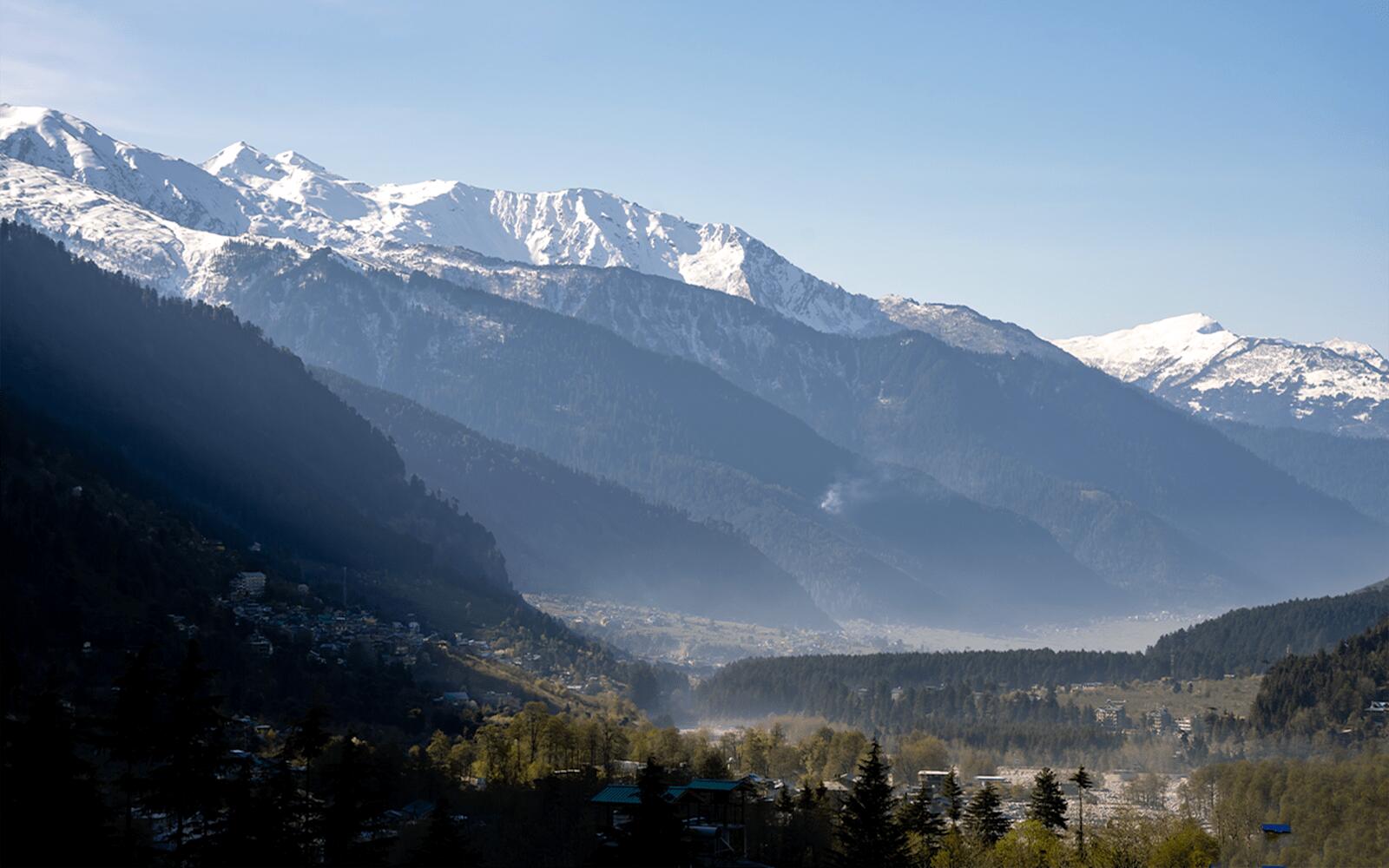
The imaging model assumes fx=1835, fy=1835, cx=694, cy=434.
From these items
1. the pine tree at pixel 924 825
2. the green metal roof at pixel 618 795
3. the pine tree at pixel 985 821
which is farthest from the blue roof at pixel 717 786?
the pine tree at pixel 985 821

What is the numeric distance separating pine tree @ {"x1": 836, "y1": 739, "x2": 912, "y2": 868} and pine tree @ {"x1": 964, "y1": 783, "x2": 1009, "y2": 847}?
2059cm

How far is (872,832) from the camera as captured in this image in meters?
152

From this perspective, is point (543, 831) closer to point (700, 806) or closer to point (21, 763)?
point (700, 806)

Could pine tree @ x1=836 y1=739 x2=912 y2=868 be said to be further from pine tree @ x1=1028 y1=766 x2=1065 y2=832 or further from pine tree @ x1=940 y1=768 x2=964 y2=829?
pine tree @ x1=1028 y1=766 x2=1065 y2=832

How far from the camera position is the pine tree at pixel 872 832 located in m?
150

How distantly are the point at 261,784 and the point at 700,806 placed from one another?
49.2 metres

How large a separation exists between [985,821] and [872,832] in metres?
29.7

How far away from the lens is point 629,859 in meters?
109

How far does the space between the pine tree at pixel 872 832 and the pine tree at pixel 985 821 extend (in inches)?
810

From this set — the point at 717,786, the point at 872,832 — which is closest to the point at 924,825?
the point at 872,832

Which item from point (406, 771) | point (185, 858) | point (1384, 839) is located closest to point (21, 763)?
point (185, 858)

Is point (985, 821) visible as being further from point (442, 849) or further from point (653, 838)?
point (442, 849)

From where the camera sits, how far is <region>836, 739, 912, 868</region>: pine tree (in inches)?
5906

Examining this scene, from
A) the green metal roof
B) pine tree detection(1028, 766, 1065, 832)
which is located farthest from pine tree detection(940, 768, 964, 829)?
the green metal roof
